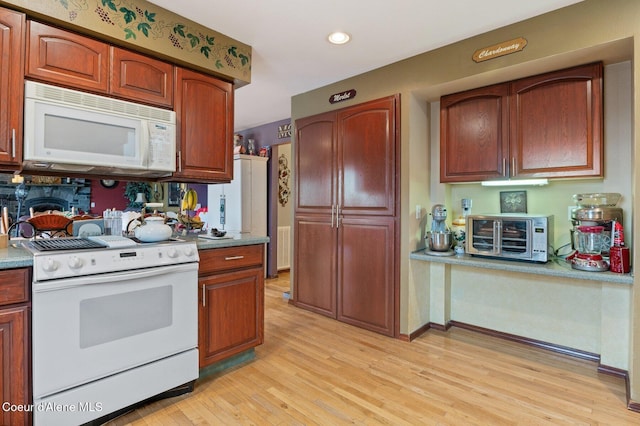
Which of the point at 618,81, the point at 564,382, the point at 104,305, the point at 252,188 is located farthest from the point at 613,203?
the point at 252,188

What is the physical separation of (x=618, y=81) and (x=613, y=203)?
0.85 metres

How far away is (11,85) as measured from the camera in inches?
68.4

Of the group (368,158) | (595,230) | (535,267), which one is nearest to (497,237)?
(535,267)

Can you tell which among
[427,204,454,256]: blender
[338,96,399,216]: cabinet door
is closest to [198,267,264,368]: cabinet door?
[338,96,399,216]: cabinet door

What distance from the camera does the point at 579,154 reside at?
90.8 inches

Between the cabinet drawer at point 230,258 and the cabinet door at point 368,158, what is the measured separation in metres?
1.16

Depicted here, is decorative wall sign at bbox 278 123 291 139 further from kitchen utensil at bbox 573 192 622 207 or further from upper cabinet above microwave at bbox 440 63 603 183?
kitchen utensil at bbox 573 192 622 207

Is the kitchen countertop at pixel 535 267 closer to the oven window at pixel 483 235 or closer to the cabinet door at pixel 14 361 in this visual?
the oven window at pixel 483 235

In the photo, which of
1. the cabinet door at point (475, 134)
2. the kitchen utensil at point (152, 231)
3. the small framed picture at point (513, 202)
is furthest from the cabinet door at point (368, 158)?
the kitchen utensil at point (152, 231)

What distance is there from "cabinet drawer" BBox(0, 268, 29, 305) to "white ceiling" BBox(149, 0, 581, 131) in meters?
1.76

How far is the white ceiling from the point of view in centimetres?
215

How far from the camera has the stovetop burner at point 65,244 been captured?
1.74 m

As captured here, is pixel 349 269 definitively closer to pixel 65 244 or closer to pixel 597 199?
pixel 597 199

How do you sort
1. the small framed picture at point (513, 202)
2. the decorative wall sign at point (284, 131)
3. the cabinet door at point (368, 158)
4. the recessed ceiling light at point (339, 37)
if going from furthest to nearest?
the decorative wall sign at point (284, 131) → the cabinet door at point (368, 158) → the small framed picture at point (513, 202) → the recessed ceiling light at point (339, 37)
